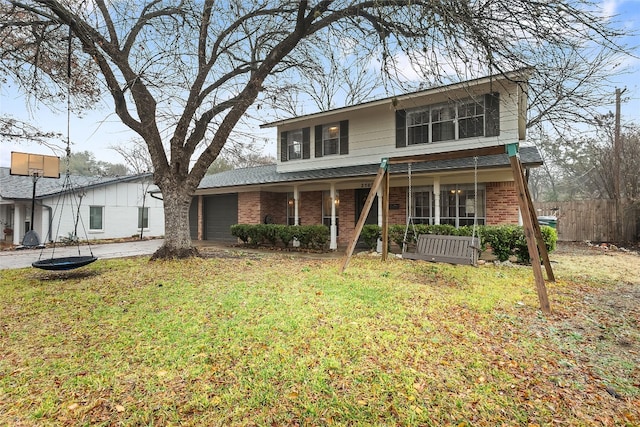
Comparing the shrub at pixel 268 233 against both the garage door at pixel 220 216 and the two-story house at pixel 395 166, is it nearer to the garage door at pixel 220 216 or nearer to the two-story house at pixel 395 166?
the two-story house at pixel 395 166

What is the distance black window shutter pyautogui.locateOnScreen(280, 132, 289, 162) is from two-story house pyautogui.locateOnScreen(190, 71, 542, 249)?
0.05 meters

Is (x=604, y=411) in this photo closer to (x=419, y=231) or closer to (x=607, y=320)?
(x=607, y=320)

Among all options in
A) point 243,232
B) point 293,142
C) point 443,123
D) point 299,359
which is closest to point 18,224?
point 243,232

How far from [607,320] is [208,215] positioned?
51.9 ft

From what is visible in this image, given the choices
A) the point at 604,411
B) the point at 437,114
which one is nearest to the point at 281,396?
the point at 604,411

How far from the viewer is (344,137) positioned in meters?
12.4

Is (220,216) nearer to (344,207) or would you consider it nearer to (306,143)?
(306,143)

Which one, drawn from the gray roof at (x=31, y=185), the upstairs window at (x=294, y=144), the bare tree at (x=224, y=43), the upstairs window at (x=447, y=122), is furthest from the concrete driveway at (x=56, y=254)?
the upstairs window at (x=447, y=122)

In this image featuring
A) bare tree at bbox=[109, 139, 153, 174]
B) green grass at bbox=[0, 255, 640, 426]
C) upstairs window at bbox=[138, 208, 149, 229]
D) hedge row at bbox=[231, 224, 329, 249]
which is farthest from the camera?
bare tree at bbox=[109, 139, 153, 174]

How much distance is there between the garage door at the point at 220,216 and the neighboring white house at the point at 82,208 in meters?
2.97

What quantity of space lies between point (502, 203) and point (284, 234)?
23.9 feet

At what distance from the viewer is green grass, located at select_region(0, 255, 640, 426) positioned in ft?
7.57

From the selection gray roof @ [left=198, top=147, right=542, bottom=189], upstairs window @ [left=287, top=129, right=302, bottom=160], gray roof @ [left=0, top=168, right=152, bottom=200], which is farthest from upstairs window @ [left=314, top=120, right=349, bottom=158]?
gray roof @ [left=0, top=168, right=152, bottom=200]

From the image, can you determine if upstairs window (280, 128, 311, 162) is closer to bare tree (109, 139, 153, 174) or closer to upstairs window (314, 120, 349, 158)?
upstairs window (314, 120, 349, 158)
